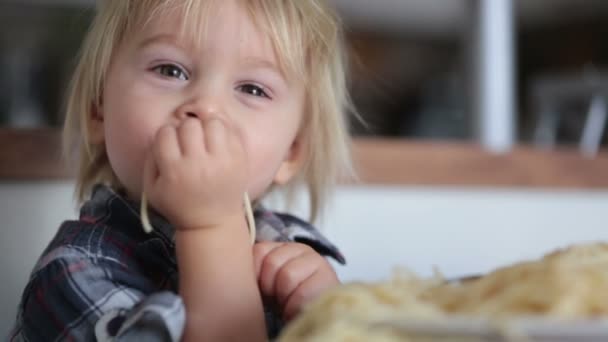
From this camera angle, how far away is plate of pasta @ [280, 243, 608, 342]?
1.12 feet

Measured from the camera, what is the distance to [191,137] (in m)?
0.54

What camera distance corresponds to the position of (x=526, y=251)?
4.01 ft

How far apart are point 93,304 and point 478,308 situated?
0.31 m

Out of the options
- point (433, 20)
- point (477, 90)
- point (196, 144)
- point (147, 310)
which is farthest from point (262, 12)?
point (433, 20)

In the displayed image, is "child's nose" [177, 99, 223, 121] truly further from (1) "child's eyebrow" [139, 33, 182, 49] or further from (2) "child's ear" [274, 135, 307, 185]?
(2) "child's ear" [274, 135, 307, 185]

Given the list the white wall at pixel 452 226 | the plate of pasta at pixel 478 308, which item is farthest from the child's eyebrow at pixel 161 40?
the white wall at pixel 452 226

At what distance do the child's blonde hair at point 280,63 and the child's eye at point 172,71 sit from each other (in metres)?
0.03

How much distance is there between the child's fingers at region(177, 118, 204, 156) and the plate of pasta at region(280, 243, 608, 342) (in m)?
0.17

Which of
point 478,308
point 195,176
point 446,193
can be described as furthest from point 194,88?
point 446,193

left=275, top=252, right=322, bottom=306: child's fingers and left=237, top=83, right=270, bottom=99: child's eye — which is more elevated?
left=237, top=83, right=270, bottom=99: child's eye

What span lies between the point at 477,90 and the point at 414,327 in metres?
1.15

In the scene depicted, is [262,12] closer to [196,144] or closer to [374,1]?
[196,144]

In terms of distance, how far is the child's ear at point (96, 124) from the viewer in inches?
30.1

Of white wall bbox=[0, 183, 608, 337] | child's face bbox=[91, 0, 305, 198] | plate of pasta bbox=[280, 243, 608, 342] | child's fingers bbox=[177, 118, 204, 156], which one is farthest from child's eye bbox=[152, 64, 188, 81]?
white wall bbox=[0, 183, 608, 337]
